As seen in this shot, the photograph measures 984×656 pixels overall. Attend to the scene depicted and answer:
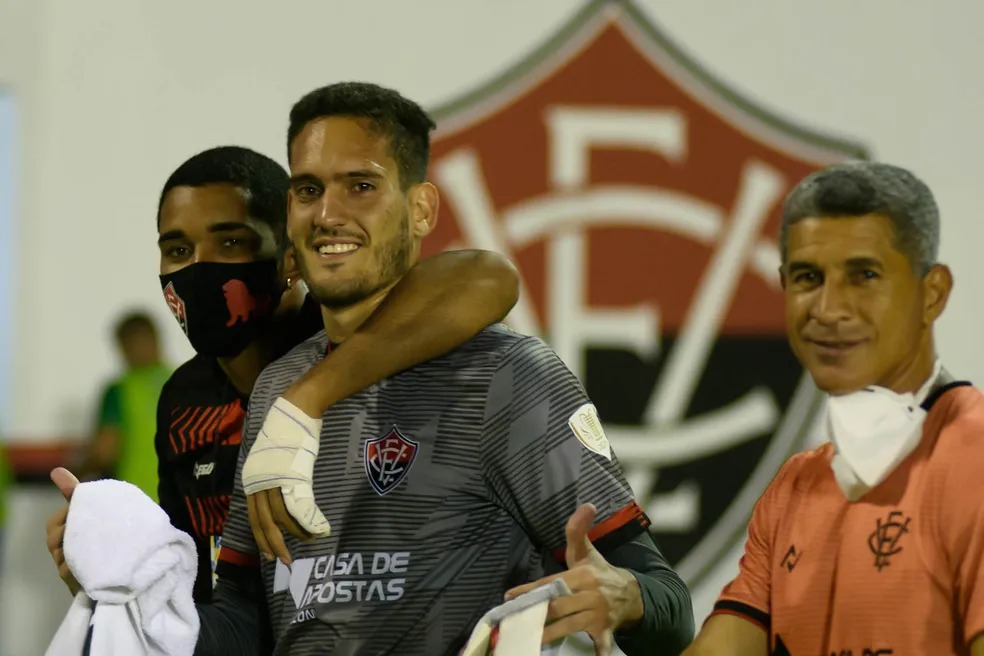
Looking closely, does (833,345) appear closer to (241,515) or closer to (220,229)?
(241,515)

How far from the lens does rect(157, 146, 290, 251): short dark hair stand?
2139 mm

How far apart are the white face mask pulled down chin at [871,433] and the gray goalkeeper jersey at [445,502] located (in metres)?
0.28

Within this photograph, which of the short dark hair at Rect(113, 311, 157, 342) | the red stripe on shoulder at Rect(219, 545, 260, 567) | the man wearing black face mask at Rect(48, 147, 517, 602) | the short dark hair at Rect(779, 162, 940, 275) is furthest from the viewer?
the short dark hair at Rect(113, 311, 157, 342)

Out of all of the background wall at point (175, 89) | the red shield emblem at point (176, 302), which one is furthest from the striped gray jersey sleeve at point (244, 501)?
the background wall at point (175, 89)

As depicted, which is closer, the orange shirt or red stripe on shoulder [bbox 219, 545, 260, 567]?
the orange shirt

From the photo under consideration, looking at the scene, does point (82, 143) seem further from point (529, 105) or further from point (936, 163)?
point (936, 163)

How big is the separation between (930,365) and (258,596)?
0.89 meters

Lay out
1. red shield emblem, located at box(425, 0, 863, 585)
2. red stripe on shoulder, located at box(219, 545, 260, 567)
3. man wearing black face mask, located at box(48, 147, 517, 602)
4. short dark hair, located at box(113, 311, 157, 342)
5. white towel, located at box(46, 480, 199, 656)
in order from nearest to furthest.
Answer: white towel, located at box(46, 480, 199, 656) → red stripe on shoulder, located at box(219, 545, 260, 567) → man wearing black face mask, located at box(48, 147, 517, 602) → short dark hair, located at box(113, 311, 157, 342) → red shield emblem, located at box(425, 0, 863, 585)

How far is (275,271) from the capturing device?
2154mm

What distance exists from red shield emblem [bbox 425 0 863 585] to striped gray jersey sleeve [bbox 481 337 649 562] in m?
2.92

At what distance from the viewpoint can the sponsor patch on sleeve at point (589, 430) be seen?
174 cm

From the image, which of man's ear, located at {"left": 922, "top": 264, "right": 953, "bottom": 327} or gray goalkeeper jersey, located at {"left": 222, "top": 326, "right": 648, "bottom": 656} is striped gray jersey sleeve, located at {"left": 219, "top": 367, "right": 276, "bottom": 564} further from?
man's ear, located at {"left": 922, "top": 264, "right": 953, "bottom": 327}

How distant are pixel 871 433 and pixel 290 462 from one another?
2.10ft

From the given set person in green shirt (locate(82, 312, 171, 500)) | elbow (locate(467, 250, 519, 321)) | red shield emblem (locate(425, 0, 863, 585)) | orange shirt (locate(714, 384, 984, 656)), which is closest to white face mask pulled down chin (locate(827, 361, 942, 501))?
orange shirt (locate(714, 384, 984, 656))
